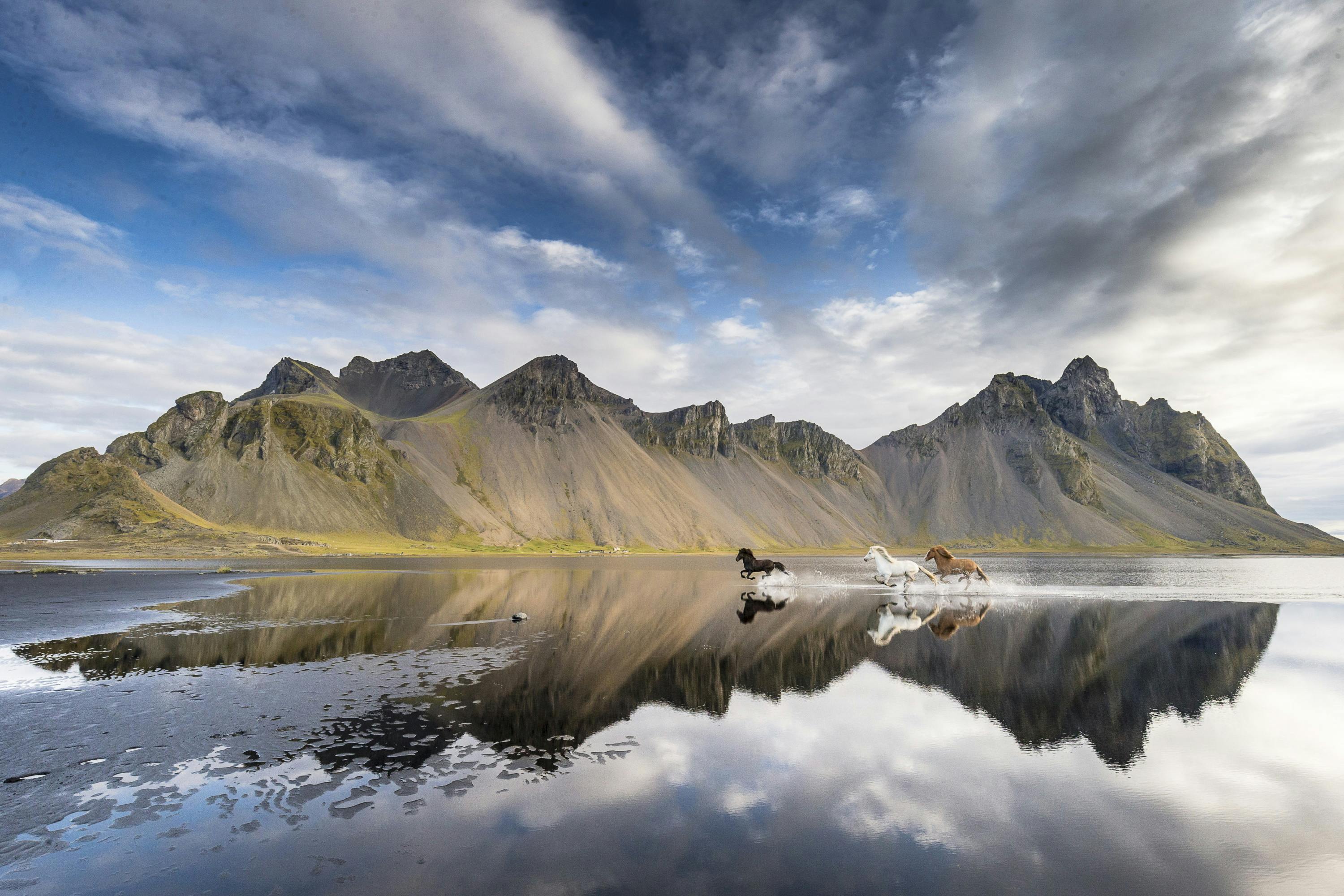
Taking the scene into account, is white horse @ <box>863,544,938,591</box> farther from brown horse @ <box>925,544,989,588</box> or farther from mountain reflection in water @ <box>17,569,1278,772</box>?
mountain reflection in water @ <box>17,569,1278,772</box>

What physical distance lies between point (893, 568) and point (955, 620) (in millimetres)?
20916

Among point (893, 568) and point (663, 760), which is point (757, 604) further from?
point (663, 760)

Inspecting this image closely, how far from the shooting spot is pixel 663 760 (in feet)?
49.1

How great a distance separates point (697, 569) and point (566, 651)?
7753cm

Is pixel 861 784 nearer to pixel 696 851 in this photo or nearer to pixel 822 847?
pixel 822 847

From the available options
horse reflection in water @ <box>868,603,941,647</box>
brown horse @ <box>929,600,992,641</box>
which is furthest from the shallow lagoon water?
horse reflection in water @ <box>868,603,941,647</box>

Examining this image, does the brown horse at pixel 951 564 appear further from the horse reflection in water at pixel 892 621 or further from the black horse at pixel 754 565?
the black horse at pixel 754 565

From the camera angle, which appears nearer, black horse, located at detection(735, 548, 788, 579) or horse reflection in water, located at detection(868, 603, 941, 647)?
horse reflection in water, located at detection(868, 603, 941, 647)

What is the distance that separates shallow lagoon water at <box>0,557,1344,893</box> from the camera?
9805 mm

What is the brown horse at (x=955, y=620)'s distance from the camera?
35581 millimetres

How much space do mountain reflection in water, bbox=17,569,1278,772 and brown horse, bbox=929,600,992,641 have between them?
0.26 metres

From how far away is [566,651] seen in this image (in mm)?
27969

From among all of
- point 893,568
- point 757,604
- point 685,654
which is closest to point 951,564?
point 893,568

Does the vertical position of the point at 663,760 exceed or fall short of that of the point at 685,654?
it falls short
